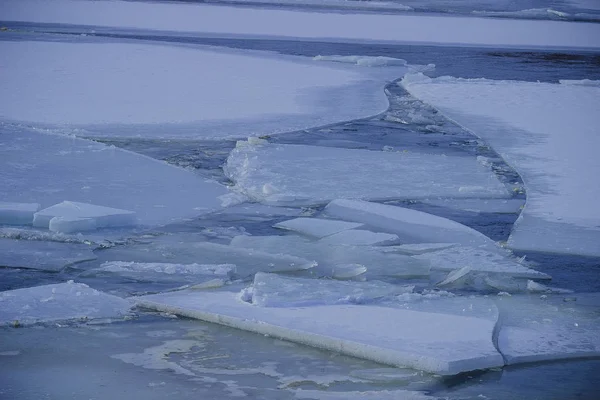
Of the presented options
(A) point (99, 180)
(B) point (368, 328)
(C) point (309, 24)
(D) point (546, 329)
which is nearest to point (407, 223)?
(D) point (546, 329)

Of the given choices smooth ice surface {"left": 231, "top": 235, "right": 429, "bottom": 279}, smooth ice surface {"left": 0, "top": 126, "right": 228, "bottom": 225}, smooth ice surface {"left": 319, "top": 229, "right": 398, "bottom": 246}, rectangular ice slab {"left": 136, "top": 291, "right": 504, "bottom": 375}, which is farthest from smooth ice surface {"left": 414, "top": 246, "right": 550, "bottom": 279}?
smooth ice surface {"left": 0, "top": 126, "right": 228, "bottom": 225}

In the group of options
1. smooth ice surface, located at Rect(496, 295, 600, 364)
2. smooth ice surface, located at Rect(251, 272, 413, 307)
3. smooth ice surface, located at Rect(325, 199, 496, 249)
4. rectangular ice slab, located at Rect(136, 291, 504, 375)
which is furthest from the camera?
smooth ice surface, located at Rect(325, 199, 496, 249)

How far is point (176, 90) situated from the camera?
32.5ft

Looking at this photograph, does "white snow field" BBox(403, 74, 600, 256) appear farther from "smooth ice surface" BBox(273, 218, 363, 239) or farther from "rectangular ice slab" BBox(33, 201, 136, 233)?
"rectangular ice slab" BBox(33, 201, 136, 233)

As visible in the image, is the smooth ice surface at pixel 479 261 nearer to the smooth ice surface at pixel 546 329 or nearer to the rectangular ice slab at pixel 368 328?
the smooth ice surface at pixel 546 329

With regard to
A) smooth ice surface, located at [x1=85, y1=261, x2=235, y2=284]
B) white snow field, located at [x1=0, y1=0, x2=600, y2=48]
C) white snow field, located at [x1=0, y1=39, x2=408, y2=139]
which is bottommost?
smooth ice surface, located at [x1=85, y1=261, x2=235, y2=284]

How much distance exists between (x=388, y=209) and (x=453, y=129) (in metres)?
3.15

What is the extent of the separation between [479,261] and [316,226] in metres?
0.89

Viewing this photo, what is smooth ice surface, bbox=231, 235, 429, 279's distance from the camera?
14.7ft

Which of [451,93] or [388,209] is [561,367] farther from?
[451,93]

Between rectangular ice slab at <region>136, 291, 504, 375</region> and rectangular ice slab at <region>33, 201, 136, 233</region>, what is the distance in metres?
1.05

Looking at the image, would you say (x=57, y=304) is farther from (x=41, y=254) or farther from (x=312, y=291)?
(x=312, y=291)

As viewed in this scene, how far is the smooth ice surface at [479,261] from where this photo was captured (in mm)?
4453

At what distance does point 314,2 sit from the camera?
24422mm
